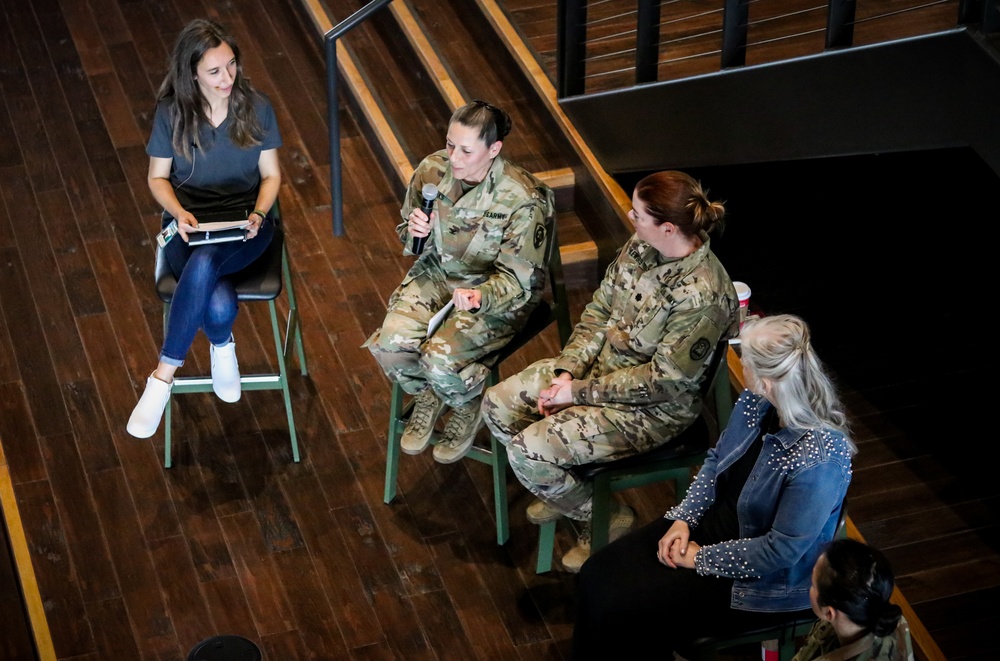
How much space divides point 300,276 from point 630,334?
1860mm

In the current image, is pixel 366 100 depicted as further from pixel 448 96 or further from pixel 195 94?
pixel 195 94

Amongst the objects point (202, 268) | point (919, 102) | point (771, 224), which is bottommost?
point (771, 224)

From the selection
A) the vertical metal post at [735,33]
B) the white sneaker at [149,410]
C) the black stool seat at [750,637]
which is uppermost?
the vertical metal post at [735,33]

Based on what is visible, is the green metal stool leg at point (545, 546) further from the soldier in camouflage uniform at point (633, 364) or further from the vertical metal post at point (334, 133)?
the vertical metal post at point (334, 133)

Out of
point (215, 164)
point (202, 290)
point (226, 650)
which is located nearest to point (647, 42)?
point (215, 164)

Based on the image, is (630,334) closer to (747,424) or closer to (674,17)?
(747,424)

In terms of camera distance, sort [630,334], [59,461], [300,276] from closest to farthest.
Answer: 1. [630,334]
2. [59,461]
3. [300,276]

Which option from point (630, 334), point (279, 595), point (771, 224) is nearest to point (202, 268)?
point (279, 595)

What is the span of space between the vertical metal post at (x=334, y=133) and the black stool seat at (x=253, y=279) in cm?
104

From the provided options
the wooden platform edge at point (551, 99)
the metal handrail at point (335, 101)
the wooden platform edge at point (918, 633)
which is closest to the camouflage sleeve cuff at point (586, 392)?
the wooden platform edge at point (918, 633)

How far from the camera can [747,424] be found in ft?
9.86

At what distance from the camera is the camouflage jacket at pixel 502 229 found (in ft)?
12.0

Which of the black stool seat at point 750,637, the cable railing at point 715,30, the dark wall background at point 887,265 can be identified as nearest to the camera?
the black stool seat at point 750,637

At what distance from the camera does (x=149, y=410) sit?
383cm
